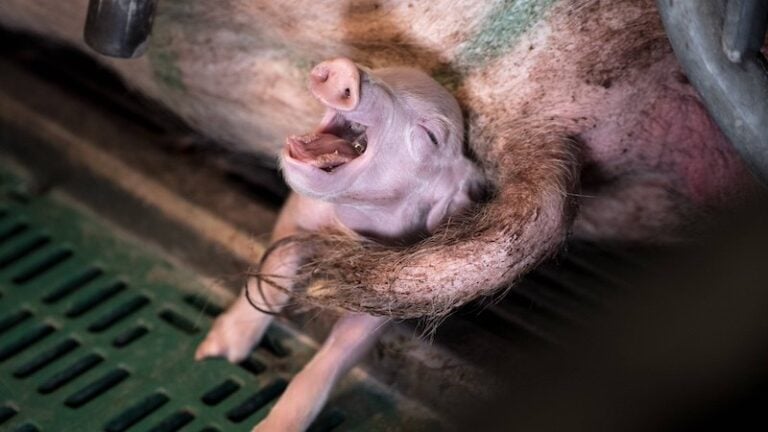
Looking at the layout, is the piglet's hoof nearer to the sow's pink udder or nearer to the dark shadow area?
the sow's pink udder

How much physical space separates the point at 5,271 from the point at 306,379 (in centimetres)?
53

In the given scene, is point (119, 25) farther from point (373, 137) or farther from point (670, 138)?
point (670, 138)

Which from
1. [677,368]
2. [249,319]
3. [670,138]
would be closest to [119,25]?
[249,319]

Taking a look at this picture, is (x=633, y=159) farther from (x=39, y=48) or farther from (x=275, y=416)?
(x=39, y=48)

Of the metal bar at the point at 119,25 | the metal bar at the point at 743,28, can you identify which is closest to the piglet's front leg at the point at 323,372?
the metal bar at the point at 119,25

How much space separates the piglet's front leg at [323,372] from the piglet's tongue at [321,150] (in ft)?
0.66

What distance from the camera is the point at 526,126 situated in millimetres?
1292

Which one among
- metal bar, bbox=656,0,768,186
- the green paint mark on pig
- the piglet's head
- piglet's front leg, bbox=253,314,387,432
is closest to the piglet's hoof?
piglet's front leg, bbox=253,314,387,432

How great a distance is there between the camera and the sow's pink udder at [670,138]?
4.15ft

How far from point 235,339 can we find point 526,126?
435 millimetres

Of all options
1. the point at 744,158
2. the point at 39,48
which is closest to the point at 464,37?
the point at 744,158

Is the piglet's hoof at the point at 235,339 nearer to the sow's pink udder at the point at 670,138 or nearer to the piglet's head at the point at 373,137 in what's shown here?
the piglet's head at the point at 373,137

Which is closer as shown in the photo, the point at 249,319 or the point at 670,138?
the point at 670,138

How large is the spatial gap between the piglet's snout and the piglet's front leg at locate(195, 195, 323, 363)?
25cm
